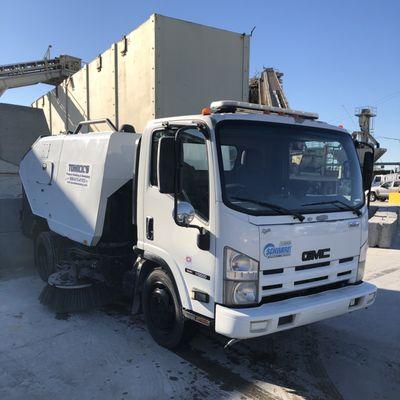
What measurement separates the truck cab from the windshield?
10 millimetres

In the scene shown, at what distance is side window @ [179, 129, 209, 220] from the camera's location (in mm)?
3516

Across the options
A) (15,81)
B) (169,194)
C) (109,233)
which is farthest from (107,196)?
(15,81)

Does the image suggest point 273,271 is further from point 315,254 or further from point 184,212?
point 184,212

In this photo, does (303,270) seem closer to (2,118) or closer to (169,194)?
(169,194)

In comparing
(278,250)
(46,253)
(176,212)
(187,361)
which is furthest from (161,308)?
(46,253)

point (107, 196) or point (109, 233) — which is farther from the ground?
point (107, 196)

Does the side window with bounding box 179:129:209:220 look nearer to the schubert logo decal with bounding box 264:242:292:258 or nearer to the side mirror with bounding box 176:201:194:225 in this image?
the side mirror with bounding box 176:201:194:225

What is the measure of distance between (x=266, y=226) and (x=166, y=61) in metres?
3.49

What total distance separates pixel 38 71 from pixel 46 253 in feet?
97.7

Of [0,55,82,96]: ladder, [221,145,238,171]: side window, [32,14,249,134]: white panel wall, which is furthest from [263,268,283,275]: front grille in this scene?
[0,55,82,96]: ladder

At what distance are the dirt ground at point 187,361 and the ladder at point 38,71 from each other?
30.0m

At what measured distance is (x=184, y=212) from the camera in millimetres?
3592

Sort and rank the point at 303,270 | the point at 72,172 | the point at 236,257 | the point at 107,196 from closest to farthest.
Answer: the point at 236,257, the point at 303,270, the point at 107,196, the point at 72,172

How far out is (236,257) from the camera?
3.34 m
